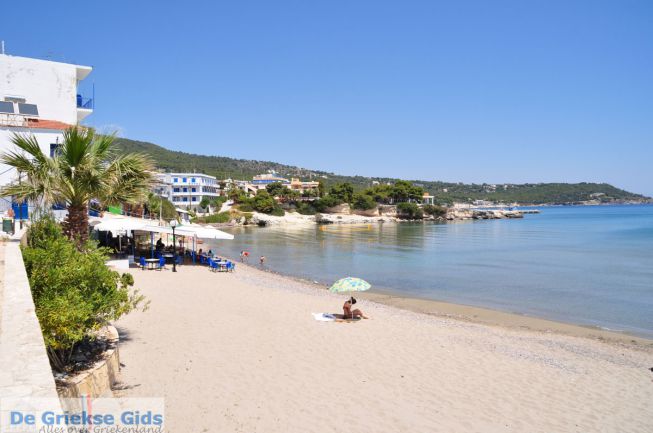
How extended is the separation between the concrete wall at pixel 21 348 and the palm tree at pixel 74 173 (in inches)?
126

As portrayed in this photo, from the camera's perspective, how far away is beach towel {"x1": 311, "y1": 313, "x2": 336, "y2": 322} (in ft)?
41.5

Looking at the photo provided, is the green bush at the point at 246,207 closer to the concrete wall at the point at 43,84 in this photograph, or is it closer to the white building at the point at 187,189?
the white building at the point at 187,189

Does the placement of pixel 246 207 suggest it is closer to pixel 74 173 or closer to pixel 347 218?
pixel 347 218

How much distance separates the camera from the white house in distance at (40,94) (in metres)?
19.1

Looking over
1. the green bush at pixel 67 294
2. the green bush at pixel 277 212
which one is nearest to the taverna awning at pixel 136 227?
the green bush at pixel 67 294

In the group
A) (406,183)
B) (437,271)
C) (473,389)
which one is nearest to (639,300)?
(437,271)

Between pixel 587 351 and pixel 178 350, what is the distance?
1052 cm

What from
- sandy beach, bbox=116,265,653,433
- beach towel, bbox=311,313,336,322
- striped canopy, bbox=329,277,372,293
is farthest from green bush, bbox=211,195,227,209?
beach towel, bbox=311,313,336,322

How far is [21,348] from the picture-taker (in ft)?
13.9

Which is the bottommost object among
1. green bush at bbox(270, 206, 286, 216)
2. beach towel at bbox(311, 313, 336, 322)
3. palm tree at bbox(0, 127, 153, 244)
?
beach towel at bbox(311, 313, 336, 322)

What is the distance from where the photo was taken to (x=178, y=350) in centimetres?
867

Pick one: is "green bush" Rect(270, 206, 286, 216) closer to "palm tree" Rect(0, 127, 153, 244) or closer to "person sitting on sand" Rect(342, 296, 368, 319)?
A: "person sitting on sand" Rect(342, 296, 368, 319)

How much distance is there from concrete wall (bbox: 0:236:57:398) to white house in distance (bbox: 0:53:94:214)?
51.4 ft

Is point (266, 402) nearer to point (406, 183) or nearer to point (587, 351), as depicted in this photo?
point (587, 351)
